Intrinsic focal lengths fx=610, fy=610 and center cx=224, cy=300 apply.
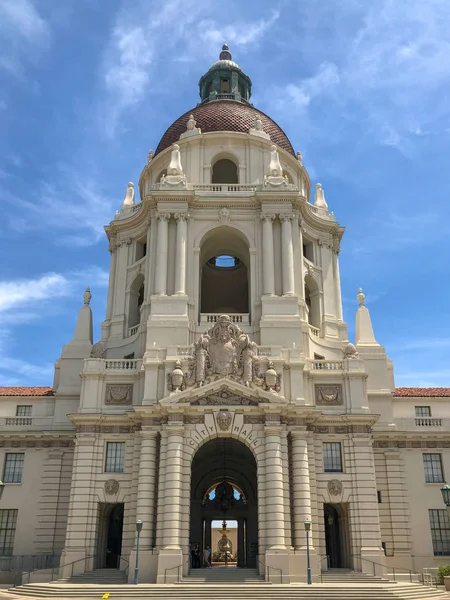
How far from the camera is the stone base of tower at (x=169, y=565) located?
33594mm

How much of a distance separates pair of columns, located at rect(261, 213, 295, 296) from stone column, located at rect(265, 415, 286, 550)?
36.4ft

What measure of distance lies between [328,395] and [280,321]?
610 cm

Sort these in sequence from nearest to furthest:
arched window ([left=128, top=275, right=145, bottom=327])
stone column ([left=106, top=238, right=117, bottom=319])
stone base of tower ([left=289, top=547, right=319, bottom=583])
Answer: stone base of tower ([left=289, top=547, right=319, bottom=583])
arched window ([left=128, top=275, right=145, bottom=327])
stone column ([left=106, top=238, right=117, bottom=319])

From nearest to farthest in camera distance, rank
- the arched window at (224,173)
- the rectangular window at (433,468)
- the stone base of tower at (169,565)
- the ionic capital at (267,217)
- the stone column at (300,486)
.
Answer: the stone base of tower at (169,565), the stone column at (300,486), the rectangular window at (433,468), the ionic capital at (267,217), the arched window at (224,173)

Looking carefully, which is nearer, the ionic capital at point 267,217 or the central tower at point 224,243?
the central tower at point 224,243

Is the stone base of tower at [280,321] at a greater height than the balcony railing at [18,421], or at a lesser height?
greater

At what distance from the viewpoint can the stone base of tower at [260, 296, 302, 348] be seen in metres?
42.3

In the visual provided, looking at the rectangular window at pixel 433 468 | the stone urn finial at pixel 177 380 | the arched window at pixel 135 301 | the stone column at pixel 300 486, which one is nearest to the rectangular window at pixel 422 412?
the rectangular window at pixel 433 468

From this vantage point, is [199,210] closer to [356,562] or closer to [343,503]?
[343,503]

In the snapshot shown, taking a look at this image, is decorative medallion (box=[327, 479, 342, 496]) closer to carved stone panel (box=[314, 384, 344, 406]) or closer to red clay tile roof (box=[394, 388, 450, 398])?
carved stone panel (box=[314, 384, 344, 406])

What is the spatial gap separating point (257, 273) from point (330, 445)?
45.5 ft

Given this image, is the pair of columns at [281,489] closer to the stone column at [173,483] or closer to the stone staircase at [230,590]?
the stone staircase at [230,590]

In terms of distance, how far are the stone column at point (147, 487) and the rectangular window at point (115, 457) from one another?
2.49 meters

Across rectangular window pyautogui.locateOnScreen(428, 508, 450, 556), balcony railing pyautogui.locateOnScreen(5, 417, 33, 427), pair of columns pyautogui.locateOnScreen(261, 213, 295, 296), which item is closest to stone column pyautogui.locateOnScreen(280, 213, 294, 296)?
pair of columns pyautogui.locateOnScreen(261, 213, 295, 296)
